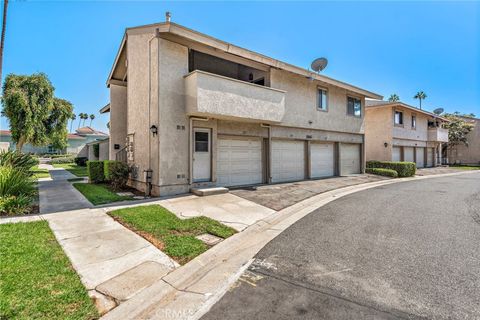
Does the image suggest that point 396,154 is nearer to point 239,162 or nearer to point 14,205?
point 239,162

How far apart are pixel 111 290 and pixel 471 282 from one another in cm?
530

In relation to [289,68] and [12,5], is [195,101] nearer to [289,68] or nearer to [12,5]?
[289,68]

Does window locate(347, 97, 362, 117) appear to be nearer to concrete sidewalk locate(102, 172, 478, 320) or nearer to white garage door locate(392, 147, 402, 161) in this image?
white garage door locate(392, 147, 402, 161)

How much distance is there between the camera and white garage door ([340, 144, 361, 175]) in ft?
58.5

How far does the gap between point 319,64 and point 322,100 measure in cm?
229

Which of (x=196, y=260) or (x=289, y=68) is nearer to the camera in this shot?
(x=196, y=260)

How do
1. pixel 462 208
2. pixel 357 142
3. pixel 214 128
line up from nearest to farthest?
pixel 462 208 < pixel 214 128 < pixel 357 142

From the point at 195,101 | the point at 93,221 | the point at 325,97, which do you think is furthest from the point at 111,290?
the point at 325,97

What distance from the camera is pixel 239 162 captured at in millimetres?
12156

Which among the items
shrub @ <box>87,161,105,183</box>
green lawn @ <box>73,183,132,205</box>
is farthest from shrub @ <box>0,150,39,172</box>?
shrub @ <box>87,161,105,183</box>

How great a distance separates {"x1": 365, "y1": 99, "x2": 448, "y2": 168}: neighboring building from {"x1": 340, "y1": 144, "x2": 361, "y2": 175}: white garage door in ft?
18.1

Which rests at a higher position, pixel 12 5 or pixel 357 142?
pixel 12 5

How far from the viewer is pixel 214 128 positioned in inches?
427

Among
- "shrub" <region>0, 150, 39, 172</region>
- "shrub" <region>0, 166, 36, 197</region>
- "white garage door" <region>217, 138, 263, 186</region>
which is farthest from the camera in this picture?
"white garage door" <region>217, 138, 263, 186</region>
